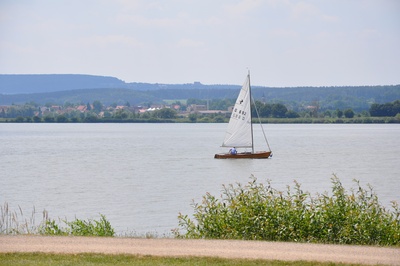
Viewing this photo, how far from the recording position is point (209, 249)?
1661 cm

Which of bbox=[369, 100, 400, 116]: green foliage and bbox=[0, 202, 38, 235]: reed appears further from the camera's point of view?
bbox=[369, 100, 400, 116]: green foliage

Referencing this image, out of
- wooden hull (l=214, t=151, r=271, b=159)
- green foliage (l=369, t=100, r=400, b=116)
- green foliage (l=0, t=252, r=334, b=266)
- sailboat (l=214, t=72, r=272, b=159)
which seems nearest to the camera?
green foliage (l=0, t=252, r=334, b=266)

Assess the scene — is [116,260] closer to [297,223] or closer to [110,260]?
[110,260]

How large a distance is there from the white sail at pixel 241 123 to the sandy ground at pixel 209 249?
49.1 metres

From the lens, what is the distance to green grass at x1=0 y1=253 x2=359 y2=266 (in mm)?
15133

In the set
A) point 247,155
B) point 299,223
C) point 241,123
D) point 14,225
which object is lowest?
point 247,155

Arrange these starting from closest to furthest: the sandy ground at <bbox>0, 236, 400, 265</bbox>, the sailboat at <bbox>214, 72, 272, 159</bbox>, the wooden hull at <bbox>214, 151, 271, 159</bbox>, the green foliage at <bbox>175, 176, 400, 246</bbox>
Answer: the sandy ground at <bbox>0, 236, 400, 265</bbox>
the green foliage at <bbox>175, 176, 400, 246</bbox>
the sailboat at <bbox>214, 72, 272, 159</bbox>
the wooden hull at <bbox>214, 151, 271, 159</bbox>

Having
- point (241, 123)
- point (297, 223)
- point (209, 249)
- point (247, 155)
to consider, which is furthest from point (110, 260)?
point (247, 155)

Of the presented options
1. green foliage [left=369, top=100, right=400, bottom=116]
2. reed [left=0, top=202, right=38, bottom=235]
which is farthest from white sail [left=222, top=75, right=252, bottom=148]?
green foliage [left=369, top=100, right=400, bottom=116]

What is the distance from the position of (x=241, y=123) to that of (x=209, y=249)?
50.7 meters

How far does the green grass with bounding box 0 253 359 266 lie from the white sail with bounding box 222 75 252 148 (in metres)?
51.0

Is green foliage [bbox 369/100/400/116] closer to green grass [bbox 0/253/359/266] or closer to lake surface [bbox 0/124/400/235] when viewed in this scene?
lake surface [bbox 0/124/400/235]

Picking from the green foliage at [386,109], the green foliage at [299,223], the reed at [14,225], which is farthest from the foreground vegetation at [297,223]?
the green foliage at [386,109]

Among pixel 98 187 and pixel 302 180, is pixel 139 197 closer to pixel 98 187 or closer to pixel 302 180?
pixel 98 187
